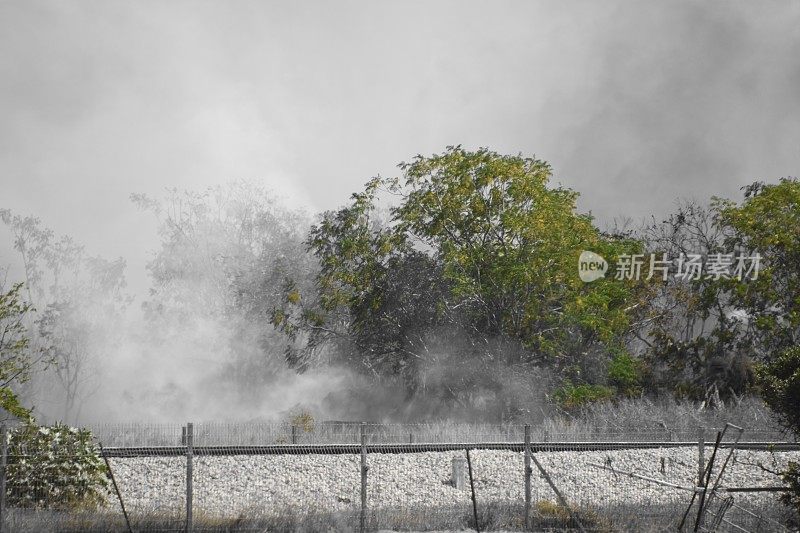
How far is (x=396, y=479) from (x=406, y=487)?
1.30 feet

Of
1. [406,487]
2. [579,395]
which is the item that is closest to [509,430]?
[406,487]

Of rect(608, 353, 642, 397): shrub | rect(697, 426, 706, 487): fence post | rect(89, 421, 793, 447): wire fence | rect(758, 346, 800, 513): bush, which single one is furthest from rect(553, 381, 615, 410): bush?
rect(758, 346, 800, 513): bush

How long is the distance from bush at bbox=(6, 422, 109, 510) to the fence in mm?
51

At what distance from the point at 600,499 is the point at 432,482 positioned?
12.3 ft

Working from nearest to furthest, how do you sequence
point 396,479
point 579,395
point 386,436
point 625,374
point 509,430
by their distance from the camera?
point 396,479, point 386,436, point 509,430, point 579,395, point 625,374

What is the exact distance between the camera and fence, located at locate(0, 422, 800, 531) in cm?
1398

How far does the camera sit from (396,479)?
59.9ft

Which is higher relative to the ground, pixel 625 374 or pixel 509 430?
pixel 625 374

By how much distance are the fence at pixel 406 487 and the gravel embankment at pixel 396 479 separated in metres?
0.04

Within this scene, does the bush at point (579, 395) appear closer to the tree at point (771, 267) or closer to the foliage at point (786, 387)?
the tree at point (771, 267)

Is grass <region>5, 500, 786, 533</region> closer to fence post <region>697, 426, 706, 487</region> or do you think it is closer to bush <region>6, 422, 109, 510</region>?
bush <region>6, 422, 109, 510</region>

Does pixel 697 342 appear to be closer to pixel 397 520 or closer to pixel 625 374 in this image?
pixel 625 374

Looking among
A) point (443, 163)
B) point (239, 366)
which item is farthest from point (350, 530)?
point (239, 366)

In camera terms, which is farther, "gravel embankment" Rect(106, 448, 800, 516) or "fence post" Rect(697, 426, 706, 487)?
"gravel embankment" Rect(106, 448, 800, 516)
